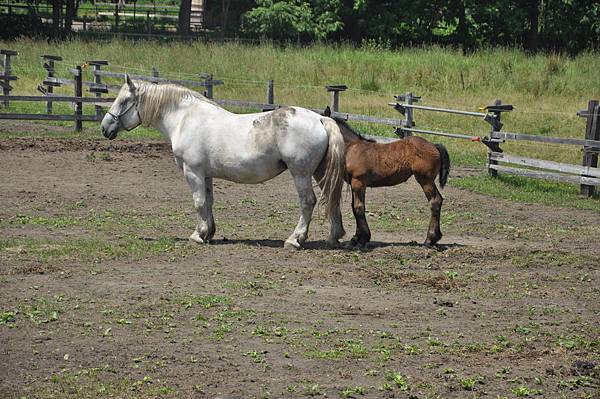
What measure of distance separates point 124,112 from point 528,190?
7.56 metres

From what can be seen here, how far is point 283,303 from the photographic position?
902 centimetres

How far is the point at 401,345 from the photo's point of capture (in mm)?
7852

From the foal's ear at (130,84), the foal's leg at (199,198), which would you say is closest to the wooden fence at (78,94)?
the foal's ear at (130,84)

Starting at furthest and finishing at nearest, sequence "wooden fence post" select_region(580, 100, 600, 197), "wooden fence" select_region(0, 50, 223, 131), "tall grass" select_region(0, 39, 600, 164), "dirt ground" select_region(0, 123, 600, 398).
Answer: "tall grass" select_region(0, 39, 600, 164), "wooden fence" select_region(0, 50, 223, 131), "wooden fence post" select_region(580, 100, 600, 197), "dirt ground" select_region(0, 123, 600, 398)

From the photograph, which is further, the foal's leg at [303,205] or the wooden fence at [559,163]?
the wooden fence at [559,163]

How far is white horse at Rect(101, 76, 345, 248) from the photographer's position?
439 inches

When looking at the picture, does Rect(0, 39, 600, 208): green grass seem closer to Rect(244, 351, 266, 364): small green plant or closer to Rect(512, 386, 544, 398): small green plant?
Rect(244, 351, 266, 364): small green plant

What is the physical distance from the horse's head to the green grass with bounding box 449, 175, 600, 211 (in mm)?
6472

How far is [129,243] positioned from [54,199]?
3.28m

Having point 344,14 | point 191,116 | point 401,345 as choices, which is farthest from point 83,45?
point 401,345

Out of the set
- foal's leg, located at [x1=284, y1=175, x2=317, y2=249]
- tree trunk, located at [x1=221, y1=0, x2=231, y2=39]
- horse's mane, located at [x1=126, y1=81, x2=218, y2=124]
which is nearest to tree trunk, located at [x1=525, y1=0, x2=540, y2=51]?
tree trunk, located at [x1=221, y1=0, x2=231, y2=39]

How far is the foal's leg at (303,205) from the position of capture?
11266 millimetres

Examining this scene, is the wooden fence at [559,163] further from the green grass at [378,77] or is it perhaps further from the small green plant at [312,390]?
the small green plant at [312,390]

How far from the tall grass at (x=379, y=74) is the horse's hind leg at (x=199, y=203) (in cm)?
1202
